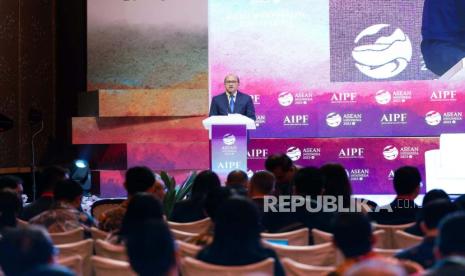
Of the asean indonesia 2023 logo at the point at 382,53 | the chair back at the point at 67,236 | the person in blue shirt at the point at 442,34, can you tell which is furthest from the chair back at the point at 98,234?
the person in blue shirt at the point at 442,34

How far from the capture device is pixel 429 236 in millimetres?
3492

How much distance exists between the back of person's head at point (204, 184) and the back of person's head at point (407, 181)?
135 cm

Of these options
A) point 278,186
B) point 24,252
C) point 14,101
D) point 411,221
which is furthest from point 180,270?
point 14,101

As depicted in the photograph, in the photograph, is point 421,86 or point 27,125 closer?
point 421,86

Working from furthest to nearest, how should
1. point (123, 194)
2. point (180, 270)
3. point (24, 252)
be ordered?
1. point (123, 194)
2. point (180, 270)
3. point (24, 252)

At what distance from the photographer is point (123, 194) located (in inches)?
438

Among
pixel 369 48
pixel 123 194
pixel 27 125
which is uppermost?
pixel 369 48

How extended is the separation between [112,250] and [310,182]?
187 centimetres

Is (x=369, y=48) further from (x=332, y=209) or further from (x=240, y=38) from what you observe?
(x=332, y=209)

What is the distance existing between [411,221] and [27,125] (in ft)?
29.3

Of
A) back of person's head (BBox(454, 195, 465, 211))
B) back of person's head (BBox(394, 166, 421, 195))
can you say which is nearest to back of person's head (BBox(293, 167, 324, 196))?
back of person's head (BBox(394, 166, 421, 195))

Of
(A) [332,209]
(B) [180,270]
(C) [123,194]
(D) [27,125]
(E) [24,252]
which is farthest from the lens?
(D) [27,125]

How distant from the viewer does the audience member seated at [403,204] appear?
5.22 m

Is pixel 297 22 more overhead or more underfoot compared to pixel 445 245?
more overhead
